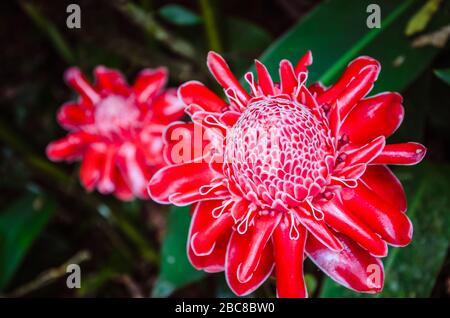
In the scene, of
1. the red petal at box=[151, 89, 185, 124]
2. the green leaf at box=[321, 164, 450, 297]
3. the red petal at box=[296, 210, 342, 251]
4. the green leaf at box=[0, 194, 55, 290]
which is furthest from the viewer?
the green leaf at box=[0, 194, 55, 290]

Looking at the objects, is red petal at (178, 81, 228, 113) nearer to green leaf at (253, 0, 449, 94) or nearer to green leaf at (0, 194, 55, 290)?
green leaf at (253, 0, 449, 94)

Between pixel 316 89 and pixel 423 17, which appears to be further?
pixel 423 17

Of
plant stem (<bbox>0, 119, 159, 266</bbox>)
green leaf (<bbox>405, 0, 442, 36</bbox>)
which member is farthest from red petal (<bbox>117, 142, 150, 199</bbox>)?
green leaf (<bbox>405, 0, 442, 36</bbox>)

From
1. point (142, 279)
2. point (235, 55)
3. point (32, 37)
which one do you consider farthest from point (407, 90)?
point (32, 37)

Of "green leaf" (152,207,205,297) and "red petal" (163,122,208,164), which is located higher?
"red petal" (163,122,208,164)

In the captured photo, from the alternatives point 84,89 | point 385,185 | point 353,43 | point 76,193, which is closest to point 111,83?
point 84,89

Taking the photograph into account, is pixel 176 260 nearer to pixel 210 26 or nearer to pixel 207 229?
pixel 207 229

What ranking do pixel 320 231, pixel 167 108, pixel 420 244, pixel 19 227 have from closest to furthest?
1. pixel 320 231
2. pixel 420 244
3. pixel 167 108
4. pixel 19 227

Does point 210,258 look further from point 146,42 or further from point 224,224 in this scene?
point 146,42
